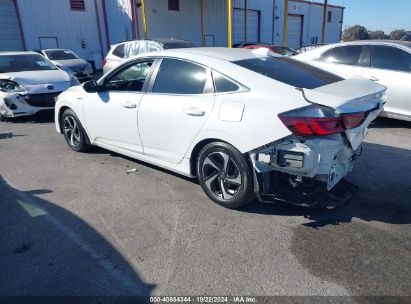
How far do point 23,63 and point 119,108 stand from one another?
18.4 ft

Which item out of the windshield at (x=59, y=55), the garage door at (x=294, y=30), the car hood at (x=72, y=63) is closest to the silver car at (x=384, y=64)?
the car hood at (x=72, y=63)

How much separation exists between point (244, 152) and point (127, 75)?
93.0 inches

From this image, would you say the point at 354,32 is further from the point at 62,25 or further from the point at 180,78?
the point at 180,78

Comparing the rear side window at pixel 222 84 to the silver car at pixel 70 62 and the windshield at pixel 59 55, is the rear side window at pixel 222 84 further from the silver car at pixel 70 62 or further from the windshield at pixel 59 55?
the windshield at pixel 59 55

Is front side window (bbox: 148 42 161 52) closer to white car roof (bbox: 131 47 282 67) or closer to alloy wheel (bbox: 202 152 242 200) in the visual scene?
white car roof (bbox: 131 47 282 67)

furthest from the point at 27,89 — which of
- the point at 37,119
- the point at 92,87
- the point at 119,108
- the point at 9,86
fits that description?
the point at 119,108

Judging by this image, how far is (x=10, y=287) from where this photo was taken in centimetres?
262

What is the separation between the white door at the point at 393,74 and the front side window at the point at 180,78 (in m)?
4.11

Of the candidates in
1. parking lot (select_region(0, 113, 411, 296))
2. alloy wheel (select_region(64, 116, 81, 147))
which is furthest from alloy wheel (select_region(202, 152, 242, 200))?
alloy wheel (select_region(64, 116, 81, 147))

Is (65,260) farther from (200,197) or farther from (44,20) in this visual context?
(44,20)

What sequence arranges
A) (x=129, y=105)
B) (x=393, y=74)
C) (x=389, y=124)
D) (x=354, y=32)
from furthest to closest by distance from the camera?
(x=354, y=32)
(x=389, y=124)
(x=393, y=74)
(x=129, y=105)

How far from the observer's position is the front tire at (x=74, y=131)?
5430 mm

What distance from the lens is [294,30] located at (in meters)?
28.9

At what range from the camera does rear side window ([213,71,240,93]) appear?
11.5 feet
